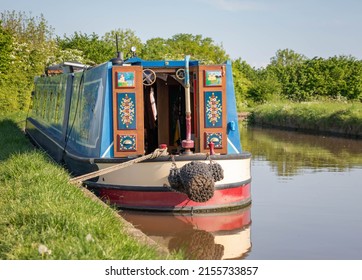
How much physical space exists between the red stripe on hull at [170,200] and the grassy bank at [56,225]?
3.74ft

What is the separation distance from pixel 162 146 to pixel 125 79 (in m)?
1.14

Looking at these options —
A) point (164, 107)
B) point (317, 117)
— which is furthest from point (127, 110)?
point (317, 117)

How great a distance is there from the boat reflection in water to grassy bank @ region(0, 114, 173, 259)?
1138mm

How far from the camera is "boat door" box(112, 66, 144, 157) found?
978 centimetres

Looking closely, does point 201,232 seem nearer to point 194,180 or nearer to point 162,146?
point 194,180

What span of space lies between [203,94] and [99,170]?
186cm

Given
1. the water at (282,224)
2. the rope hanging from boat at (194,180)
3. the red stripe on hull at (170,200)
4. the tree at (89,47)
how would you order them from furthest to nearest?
the tree at (89,47), the red stripe on hull at (170,200), the rope hanging from boat at (194,180), the water at (282,224)

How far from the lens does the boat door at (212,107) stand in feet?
32.4

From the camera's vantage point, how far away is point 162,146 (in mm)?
9453

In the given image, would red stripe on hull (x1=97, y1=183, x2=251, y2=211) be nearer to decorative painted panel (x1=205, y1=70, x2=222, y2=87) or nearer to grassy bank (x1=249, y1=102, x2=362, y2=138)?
decorative painted panel (x1=205, y1=70, x2=222, y2=87)

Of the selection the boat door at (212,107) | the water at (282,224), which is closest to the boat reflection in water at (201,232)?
the water at (282,224)

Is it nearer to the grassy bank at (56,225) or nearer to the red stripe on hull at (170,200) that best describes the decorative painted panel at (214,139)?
the red stripe on hull at (170,200)
